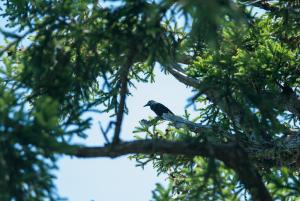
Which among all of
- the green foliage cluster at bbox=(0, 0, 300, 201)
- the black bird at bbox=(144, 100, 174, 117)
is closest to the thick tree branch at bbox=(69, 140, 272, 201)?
the green foliage cluster at bbox=(0, 0, 300, 201)

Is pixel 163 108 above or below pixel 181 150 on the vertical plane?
above

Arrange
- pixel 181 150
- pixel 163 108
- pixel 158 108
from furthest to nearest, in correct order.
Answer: pixel 158 108 → pixel 163 108 → pixel 181 150

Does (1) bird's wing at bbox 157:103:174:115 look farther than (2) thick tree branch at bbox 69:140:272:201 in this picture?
Yes

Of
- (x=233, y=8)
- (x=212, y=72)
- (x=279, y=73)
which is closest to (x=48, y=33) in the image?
(x=233, y=8)

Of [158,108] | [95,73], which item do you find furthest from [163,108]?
[95,73]

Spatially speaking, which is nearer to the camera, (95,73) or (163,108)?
(95,73)

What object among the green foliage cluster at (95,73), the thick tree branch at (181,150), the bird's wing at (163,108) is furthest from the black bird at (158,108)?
the thick tree branch at (181,150)

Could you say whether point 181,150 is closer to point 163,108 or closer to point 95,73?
point 95,73

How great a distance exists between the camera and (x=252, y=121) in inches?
320

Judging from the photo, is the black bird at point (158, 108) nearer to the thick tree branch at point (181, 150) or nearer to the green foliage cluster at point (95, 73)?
the green foliage cluster at point (95, 73)

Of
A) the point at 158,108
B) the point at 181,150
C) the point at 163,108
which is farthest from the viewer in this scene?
the point at 158,108

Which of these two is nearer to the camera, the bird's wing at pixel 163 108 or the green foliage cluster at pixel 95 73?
the green foliage cluster at pixel 95 73

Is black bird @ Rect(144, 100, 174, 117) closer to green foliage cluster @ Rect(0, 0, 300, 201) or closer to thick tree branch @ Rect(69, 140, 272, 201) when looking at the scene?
green foliage cluster @ Rect(0, 0, 300, 201)

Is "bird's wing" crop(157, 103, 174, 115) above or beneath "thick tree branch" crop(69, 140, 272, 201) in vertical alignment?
above
